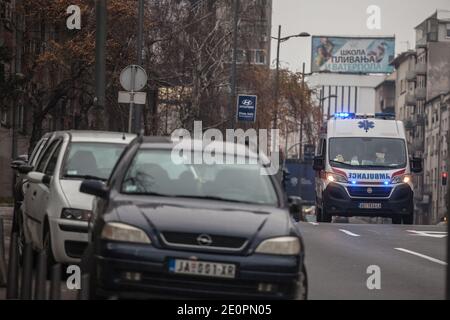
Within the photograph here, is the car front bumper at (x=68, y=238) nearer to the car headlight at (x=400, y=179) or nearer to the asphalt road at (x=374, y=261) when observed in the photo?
the asphalt road at (x=374, y=261)

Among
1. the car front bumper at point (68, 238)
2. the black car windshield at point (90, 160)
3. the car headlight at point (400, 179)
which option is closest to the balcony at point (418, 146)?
the car headlight at point (400, 179)

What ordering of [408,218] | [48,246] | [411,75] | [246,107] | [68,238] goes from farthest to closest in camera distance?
[411,75], [246,107], [408,218], [48,246], [68,238]

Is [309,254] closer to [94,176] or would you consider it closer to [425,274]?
[425,274]

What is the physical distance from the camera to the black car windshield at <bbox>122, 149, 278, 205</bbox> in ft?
35.7

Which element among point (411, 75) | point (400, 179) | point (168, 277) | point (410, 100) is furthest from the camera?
point (410, 100)

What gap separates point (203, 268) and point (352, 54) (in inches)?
7298

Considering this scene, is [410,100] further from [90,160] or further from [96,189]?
[96,189]

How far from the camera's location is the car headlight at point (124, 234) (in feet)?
32.4

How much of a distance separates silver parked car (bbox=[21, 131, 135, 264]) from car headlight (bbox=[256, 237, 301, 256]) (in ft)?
13.1

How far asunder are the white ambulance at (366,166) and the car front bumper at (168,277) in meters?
20.5

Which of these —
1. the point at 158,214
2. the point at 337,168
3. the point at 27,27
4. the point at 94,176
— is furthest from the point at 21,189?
the point at 27,27

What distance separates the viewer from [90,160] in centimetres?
1505

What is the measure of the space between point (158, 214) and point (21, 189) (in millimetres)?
7249

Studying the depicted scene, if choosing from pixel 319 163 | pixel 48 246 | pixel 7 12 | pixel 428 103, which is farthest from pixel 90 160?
pixel 428 103
